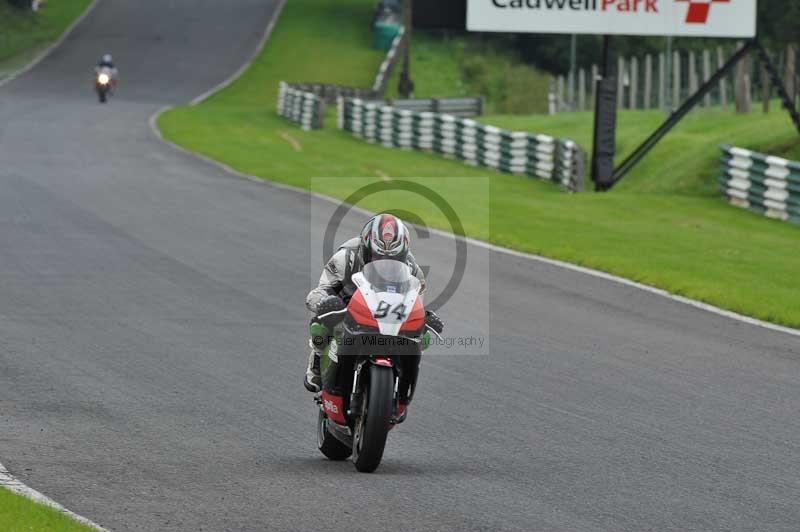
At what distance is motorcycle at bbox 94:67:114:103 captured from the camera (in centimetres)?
4988

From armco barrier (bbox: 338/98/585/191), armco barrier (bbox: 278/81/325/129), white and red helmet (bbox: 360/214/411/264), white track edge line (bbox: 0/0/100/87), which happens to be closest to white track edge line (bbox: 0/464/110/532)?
white and red helmet (bbox: 360/214/411/264)

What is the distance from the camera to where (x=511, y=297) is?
1692cm

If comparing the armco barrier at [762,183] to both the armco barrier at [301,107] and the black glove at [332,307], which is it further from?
the armco barrier at [301,107]

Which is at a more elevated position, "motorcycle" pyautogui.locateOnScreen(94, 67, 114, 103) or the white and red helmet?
the white and red helmet

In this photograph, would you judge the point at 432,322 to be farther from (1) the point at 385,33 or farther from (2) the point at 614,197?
(1) the point at 385,33

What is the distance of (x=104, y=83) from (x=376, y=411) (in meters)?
43.5

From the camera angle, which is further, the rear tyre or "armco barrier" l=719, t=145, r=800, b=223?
"armco barrier" l=719, t=145, r=800, b=223

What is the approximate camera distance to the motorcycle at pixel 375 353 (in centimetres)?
870

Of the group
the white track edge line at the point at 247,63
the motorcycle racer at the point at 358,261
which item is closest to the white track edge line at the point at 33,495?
the motorcycle racer at the point at 358,261

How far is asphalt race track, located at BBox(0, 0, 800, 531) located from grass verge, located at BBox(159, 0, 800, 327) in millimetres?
1335

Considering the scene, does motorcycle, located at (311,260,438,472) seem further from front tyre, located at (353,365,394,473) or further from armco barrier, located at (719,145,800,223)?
armco barrier, located at (719,145,800,223)

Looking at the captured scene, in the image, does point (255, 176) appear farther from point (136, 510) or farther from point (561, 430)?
point (136, 510)

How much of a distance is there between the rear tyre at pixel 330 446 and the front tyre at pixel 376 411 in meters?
0.62

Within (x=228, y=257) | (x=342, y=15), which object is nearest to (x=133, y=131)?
(x=228, y=257)
